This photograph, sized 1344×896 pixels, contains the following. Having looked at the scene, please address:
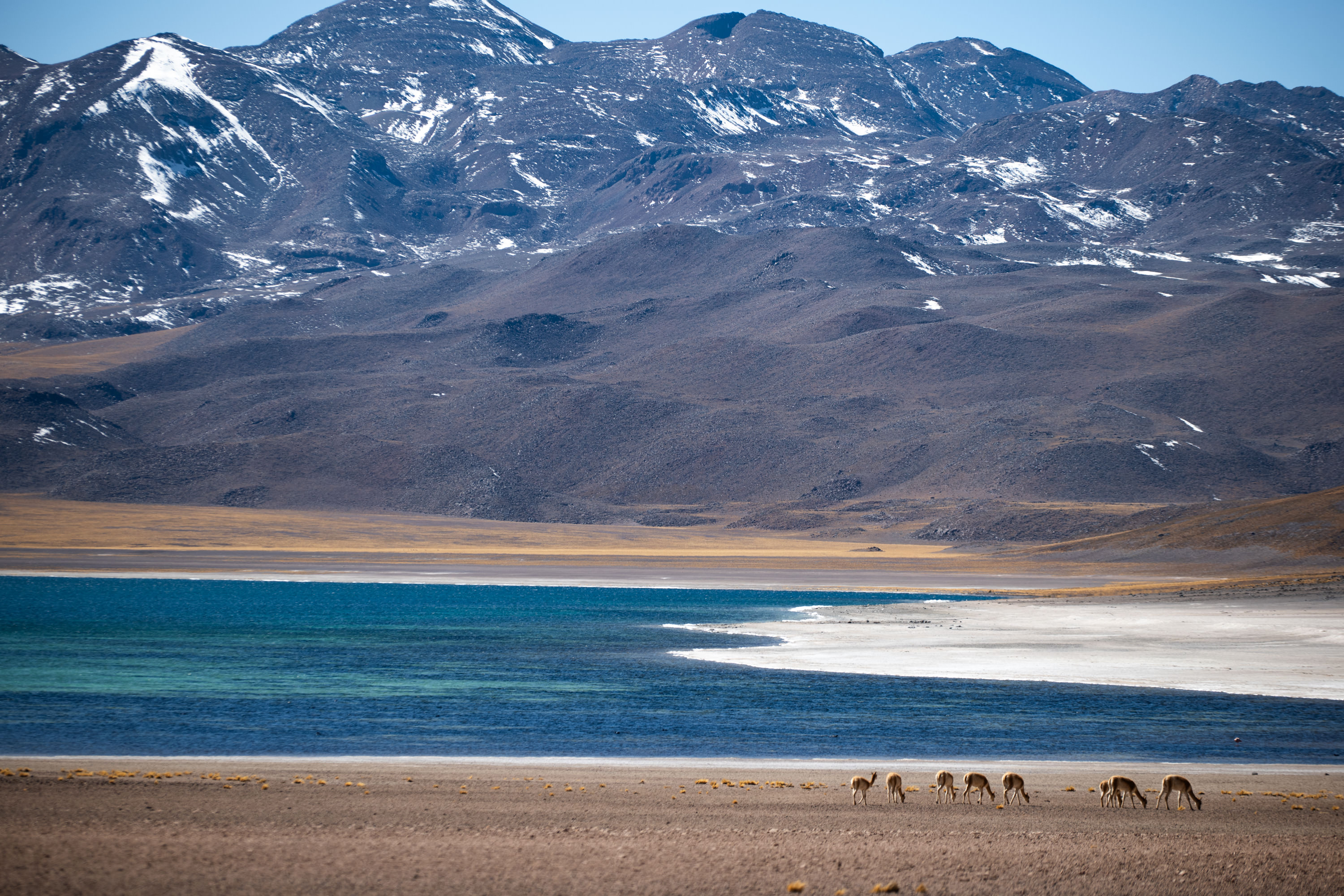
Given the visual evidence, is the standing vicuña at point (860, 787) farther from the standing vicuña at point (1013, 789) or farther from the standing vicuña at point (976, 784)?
the standing vicuña at point (1013, 789)

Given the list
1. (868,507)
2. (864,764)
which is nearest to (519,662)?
(864,764)

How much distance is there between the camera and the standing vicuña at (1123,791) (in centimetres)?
2342

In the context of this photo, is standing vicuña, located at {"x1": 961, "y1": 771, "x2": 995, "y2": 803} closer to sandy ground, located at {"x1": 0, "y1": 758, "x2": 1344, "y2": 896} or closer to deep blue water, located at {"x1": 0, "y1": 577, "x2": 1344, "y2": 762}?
sandy ground, located at {"x1": 0, "y1": 758, "x2": 1344, "y2": 896}

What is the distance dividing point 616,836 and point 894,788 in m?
6.24

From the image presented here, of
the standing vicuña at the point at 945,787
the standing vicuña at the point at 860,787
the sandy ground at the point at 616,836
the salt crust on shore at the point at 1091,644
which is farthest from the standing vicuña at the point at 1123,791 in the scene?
the salt crust on shore at the point at 1091,644

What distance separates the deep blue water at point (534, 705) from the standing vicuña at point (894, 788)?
6417 mm

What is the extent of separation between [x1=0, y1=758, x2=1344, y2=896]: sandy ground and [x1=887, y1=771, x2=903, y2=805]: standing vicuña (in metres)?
0.29


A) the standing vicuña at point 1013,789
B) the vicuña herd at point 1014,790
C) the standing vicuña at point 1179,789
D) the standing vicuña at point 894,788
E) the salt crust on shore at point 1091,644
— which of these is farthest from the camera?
the salt crust on shore at point 1091,644

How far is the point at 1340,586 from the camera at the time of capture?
7100 centimetres

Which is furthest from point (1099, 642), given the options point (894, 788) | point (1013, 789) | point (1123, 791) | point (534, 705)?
point (894, 788)

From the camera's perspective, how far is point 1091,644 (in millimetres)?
54031

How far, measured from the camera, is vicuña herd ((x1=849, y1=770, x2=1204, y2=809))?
23.4m

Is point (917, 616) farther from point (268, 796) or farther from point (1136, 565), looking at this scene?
point (268, 796)

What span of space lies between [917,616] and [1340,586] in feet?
79.7
